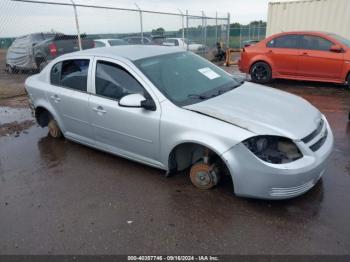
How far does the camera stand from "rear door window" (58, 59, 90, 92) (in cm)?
434

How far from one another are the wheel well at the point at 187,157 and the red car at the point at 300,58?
6264 mm

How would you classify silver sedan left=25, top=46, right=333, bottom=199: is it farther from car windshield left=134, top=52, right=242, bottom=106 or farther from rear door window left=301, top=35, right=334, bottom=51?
rear door window left=301, top=35, right=334, bottom=51

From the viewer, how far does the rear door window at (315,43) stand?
8477mm

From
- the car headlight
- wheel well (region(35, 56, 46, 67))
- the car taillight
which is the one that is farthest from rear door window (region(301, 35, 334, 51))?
wheel well (region(35, 56, 46, 67))

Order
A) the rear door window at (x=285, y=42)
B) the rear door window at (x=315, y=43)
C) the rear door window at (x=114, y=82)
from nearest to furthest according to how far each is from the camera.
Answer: the rear door window at (x=114, y=82) < the rear door window at (x=315, y=43) < the rear door window at (x=285, y=42)

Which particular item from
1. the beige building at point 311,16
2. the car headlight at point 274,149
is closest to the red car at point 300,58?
the beige building at point 311,16

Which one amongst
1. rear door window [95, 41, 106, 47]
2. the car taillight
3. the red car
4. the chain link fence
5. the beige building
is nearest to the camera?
the red car

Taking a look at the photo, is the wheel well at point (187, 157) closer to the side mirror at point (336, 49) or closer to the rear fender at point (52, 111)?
the rear fender at point (52, 111)

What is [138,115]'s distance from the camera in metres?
3.67

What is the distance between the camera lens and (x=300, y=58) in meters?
8.78

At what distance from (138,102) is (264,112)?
1.38 m

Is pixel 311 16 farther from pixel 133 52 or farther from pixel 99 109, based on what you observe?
pixel 99 109

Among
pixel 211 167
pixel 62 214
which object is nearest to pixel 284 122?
pixel 211 167

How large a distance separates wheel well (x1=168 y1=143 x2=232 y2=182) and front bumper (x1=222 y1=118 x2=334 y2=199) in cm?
45
